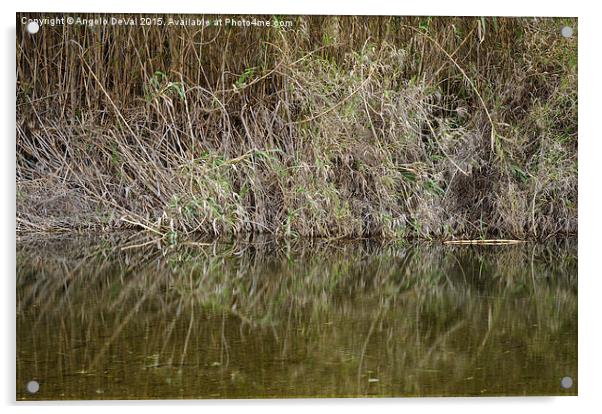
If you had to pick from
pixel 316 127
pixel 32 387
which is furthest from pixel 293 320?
pixel 32 387

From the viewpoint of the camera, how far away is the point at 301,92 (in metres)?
3.18

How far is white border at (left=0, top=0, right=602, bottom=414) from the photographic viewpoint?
2.83 m

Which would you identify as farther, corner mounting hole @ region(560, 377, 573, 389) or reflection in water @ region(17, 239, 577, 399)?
corner mounting hole @ region(560, 377, 573, 389)

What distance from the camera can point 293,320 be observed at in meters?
2.96

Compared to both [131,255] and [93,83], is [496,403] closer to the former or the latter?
[131,255]

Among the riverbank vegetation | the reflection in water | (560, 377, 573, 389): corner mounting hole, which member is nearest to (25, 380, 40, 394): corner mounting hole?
the reflection in water

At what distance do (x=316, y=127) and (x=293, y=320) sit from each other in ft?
2.28

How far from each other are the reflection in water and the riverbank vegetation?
107 mm

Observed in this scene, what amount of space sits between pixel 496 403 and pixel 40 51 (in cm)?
187

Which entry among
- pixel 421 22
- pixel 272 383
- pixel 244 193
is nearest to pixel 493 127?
pixel 421 22

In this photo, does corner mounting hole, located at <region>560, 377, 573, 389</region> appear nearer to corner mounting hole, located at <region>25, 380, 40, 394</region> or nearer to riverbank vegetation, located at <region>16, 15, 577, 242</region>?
riverbank vegetation, located at <region>16, 15, 577, 242</region>
